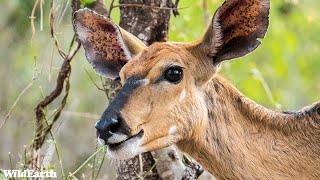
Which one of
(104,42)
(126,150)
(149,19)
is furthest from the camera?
(149,19)

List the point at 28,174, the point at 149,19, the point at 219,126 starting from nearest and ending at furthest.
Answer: the point at 219,126 < the point at 28,174 < the point at 149,19

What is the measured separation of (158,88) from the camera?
8.16 meters

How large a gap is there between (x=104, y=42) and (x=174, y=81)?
999 millimetres

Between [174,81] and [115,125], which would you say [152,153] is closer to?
[174,81]

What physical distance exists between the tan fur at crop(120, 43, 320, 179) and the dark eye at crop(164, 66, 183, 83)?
5 cm

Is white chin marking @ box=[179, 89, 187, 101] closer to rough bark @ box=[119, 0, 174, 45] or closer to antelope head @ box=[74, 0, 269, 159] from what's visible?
antelope head @ box=[74, 0, 269, 159]

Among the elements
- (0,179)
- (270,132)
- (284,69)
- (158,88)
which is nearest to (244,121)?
(270,132)

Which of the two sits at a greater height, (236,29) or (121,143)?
(236,29)

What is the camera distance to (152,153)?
9.86m

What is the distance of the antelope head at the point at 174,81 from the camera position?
7926 millimetres

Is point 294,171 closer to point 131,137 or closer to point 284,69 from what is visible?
point 131,137

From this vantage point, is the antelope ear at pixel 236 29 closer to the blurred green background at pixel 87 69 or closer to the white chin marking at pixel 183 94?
the white chin marking at pixel 183 94

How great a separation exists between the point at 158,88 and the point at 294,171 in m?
1.22

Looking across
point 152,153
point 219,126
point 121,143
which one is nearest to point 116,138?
point 121,143
